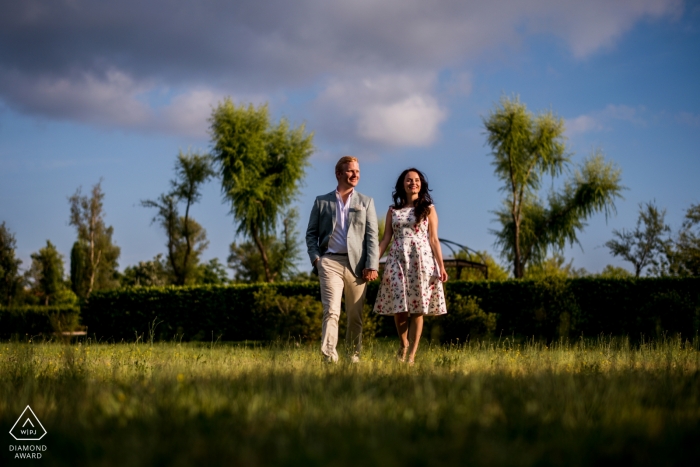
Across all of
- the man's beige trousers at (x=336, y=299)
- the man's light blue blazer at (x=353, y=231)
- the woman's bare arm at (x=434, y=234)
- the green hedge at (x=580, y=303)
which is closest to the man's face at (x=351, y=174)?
the man's light blue blazer at (x=353, y=231)

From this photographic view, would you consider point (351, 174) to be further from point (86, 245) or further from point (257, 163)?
point (86, 245)

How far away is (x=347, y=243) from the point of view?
7398 millimetres

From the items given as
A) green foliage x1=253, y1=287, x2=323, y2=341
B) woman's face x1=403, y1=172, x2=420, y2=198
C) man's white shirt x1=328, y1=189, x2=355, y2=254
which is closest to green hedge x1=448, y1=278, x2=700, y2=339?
green foliage x1=253, y1=287, x2=323, y2=341

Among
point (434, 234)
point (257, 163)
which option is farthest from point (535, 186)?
point (434, 234)

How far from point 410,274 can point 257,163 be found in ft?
91.4

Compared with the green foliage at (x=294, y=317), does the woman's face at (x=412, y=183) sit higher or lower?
higher

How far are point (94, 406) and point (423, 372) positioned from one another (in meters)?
2.80

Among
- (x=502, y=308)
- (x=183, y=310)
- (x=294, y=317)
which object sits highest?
(x=502, y=308)

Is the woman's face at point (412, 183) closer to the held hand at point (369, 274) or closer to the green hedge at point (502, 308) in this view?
the held hand at point (369, 274)

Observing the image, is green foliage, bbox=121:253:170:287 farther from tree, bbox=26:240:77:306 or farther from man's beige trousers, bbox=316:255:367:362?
man's beige trousers, bbox=316:255:367:362

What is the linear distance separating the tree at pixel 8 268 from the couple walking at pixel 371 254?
38069 millimetres

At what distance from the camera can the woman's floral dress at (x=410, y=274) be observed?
7.61 m

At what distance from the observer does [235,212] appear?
34.8 meters

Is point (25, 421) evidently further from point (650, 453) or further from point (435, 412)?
point (650, 453)
